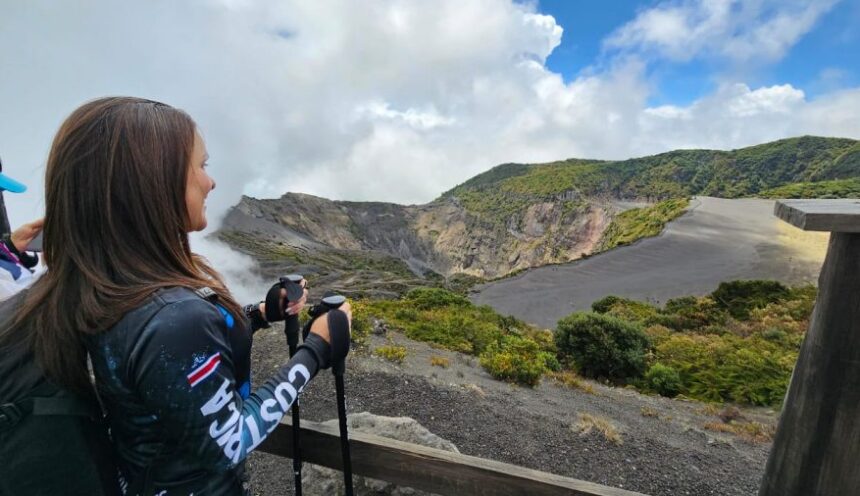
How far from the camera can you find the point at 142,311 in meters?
1.12

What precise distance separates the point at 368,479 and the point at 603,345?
9.99 metres

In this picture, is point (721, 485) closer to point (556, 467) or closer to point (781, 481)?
point (556, 467)

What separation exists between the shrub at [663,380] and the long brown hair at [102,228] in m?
Result: 11.4

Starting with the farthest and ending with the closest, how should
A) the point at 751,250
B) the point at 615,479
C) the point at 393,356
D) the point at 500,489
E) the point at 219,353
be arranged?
the point at 751,250, the point at 393,356, the point at 615,479, the point at 500,489, the point at 219,353

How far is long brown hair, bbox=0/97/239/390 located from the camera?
3.72ft

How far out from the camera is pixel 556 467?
5086 mm

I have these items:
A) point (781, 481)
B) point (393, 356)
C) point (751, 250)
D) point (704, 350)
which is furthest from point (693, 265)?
point (781, 481)

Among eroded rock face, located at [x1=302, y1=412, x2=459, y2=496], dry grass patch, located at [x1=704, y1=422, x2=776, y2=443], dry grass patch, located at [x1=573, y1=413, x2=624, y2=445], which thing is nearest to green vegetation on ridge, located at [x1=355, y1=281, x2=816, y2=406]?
dry grass patch, located at [x1=704, y1=422, x2=776, y2=443]

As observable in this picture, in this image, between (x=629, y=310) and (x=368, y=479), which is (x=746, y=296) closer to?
(x=629, y=310)

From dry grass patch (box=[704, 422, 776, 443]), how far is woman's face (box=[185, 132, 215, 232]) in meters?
8.53

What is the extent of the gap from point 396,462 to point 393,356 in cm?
678

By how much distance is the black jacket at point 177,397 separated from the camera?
1.09 metres

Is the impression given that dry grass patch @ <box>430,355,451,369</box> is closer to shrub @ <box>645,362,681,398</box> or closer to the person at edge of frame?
shrub @ <box>645,362,681,398</box>

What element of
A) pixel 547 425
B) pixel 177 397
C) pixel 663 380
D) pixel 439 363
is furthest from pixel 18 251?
pixel 663 380
